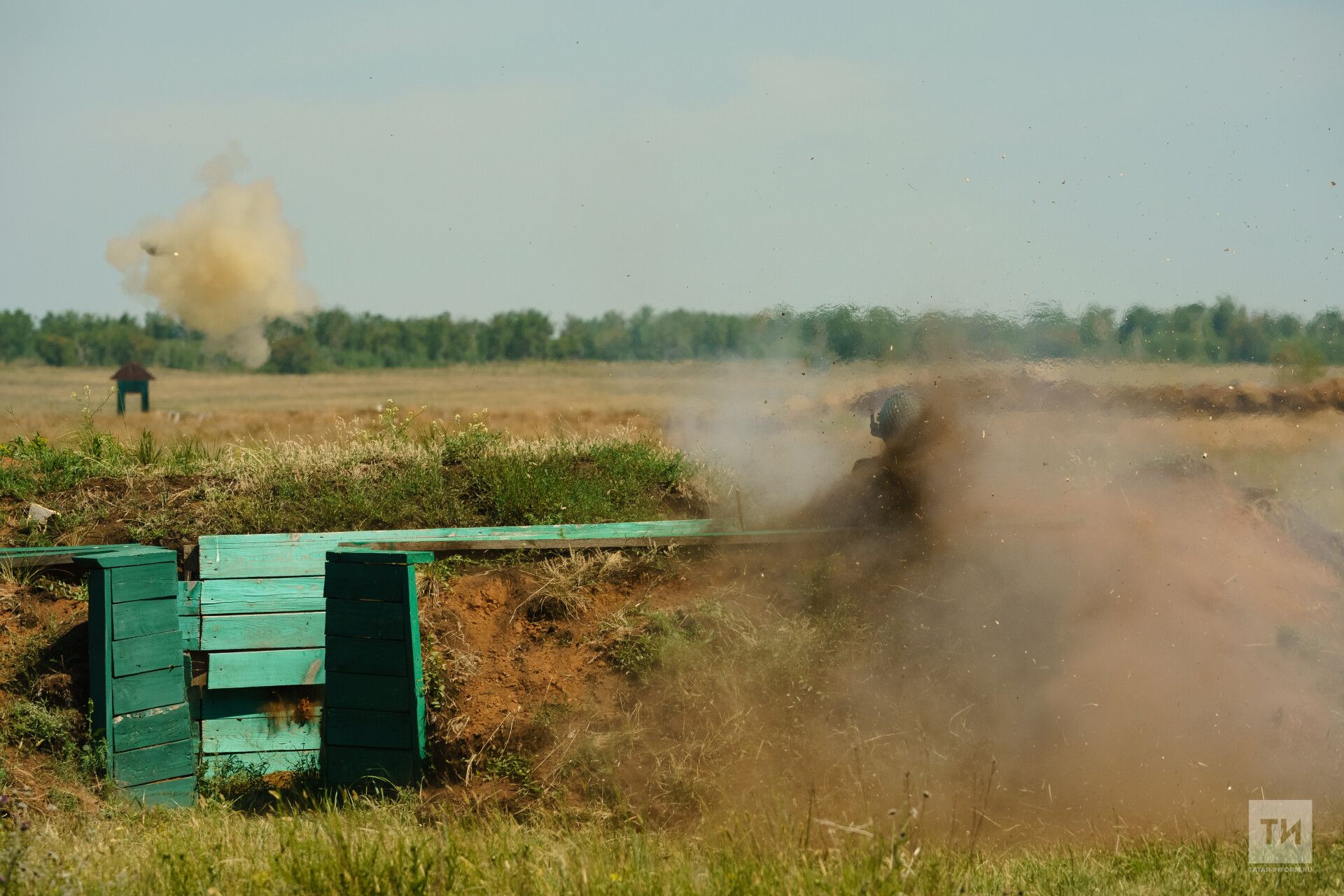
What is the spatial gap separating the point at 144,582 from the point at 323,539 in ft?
4.68

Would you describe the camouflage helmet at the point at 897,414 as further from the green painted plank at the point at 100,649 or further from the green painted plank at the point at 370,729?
the green painted plank at the point at 100,649

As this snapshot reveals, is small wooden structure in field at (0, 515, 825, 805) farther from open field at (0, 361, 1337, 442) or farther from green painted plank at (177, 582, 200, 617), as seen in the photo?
open field at (0, 361, 1337, 442)

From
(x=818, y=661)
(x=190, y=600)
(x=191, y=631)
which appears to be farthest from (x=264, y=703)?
(x=818, y=661)

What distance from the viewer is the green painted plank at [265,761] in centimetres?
782

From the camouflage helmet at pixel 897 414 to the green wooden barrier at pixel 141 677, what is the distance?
4897 millimetres

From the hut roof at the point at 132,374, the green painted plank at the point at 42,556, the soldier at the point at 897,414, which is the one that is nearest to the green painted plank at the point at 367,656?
the green painted plank at the point at 42,556

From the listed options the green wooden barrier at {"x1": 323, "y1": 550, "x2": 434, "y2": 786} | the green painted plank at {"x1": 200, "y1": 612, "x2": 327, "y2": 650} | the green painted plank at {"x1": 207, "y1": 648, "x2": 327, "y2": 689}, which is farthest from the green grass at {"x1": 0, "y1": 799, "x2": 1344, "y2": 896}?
the green painted plank at {"x1": 200, "y1": 612, "x2": 327, "y2": 650}

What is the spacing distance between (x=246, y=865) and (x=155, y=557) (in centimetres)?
296

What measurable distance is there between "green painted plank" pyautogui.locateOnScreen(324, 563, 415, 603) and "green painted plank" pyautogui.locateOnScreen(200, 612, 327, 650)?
86cm

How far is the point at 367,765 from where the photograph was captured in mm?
7059

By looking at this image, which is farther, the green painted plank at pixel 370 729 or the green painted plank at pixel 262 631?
the green painted plank at pixel 262 631

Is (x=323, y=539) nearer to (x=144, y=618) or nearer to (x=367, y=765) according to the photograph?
(x=144, y=618)

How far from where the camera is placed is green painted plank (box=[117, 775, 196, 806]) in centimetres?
695

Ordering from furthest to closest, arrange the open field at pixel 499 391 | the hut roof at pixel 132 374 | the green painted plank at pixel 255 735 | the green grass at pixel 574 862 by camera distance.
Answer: the hut roof at pixel 132 374
the open field at pixel 499 391
the green painted plank at pixel 255 735
the green grass at pixel 574 862
